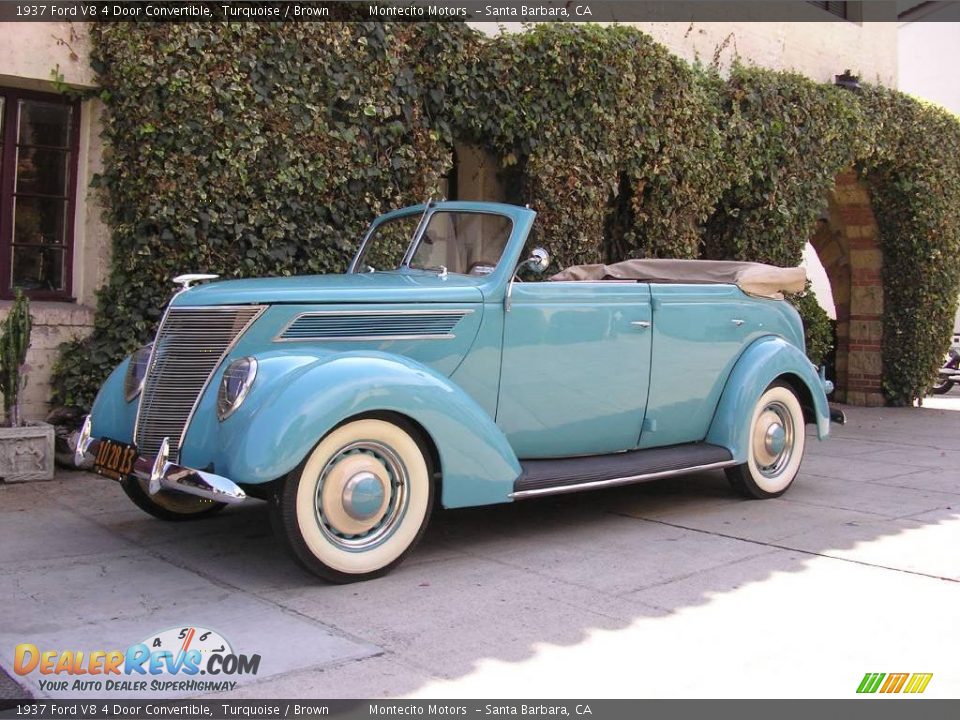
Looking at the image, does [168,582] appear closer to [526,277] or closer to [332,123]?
[526,277]

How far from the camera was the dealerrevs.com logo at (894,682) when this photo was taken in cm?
286

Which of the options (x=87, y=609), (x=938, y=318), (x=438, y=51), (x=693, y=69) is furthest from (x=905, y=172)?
(x=87, y=609)

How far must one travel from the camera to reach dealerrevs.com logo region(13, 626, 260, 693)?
2.85 m

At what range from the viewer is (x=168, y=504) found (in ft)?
16.1

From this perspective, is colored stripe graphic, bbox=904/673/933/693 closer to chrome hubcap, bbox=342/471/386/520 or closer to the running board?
the running board

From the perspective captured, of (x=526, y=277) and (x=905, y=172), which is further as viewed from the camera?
(x=905, y=172)

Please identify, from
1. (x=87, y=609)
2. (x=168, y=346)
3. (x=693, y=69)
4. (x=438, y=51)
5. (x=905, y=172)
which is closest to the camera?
(x=87, y=609)

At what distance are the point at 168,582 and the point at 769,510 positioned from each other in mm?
3411

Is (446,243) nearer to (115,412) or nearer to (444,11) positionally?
(115,412)

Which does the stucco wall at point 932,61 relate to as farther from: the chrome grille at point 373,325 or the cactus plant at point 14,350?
the cactus plant at point 14,350

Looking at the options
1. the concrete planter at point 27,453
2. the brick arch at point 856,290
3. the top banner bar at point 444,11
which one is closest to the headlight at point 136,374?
the concrete planter at point 27,453

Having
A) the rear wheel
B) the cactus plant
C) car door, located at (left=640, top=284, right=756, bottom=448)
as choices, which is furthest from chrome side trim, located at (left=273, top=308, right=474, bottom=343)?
the cactus plant

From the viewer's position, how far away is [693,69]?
384 inches

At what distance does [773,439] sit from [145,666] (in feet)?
13.4
